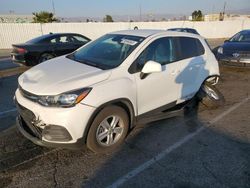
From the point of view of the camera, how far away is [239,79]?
8.30m

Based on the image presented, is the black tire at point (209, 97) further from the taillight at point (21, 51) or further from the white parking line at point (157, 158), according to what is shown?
the taillight at point (21, 51)

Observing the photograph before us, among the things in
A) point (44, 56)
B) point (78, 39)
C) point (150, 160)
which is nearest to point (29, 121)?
point (150, 160)

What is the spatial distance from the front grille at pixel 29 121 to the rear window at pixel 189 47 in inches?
108

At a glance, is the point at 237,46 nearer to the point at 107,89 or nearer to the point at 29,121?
the point at 107,89

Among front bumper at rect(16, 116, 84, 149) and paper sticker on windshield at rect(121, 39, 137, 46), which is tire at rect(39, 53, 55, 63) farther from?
front bumper at rect(16, 116, 84, 149)

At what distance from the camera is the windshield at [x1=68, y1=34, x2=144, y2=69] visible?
3872 millimetres

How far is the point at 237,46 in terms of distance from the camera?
960 centimetres

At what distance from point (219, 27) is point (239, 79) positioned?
29378 millimetres

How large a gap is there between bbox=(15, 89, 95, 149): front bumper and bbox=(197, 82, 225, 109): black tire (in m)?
2.96

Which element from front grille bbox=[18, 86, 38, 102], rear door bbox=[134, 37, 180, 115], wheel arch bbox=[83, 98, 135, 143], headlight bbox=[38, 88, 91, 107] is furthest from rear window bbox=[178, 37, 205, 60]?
front grille bbox=[18, 86, 38, 102]

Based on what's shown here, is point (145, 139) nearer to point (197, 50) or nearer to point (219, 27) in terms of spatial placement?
point (197, 50)

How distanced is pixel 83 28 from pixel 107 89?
22244mm

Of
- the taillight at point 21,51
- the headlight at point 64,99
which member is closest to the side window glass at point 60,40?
the taillight at point 21,51

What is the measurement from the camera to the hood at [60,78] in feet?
10.4
